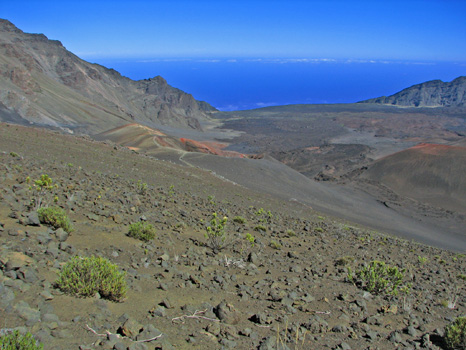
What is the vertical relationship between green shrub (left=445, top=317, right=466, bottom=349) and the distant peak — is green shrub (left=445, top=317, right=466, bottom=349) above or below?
below

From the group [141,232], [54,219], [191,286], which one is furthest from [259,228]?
[54,219]

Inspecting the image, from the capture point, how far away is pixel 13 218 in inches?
267

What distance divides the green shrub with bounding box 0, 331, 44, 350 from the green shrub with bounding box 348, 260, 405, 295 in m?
5.38

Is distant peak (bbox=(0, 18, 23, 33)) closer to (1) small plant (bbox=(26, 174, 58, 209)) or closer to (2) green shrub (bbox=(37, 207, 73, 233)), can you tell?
(1) small plant (bbox=(26, 174, 58, 209))

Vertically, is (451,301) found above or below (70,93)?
below

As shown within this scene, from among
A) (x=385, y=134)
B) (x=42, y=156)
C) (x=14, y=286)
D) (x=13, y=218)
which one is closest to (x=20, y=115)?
(x=42, y=156)

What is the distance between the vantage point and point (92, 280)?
4605mm

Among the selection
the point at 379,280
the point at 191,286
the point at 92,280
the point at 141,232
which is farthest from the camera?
the point at 141,232

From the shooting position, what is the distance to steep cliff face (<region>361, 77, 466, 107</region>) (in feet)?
462

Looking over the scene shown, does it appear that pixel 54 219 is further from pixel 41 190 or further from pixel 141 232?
pixel 41 190

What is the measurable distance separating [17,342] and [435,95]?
16297 cm

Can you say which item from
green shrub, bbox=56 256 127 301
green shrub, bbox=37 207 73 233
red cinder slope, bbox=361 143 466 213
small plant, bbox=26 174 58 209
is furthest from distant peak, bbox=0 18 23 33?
green shrub, bbox=56 256 127 301

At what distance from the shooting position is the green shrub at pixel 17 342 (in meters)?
2.98

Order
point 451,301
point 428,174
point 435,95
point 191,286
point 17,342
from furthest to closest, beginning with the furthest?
1. point 435,95
2. point 428,174
3. point 451,301
4. point 191,286
5. point 17,342
